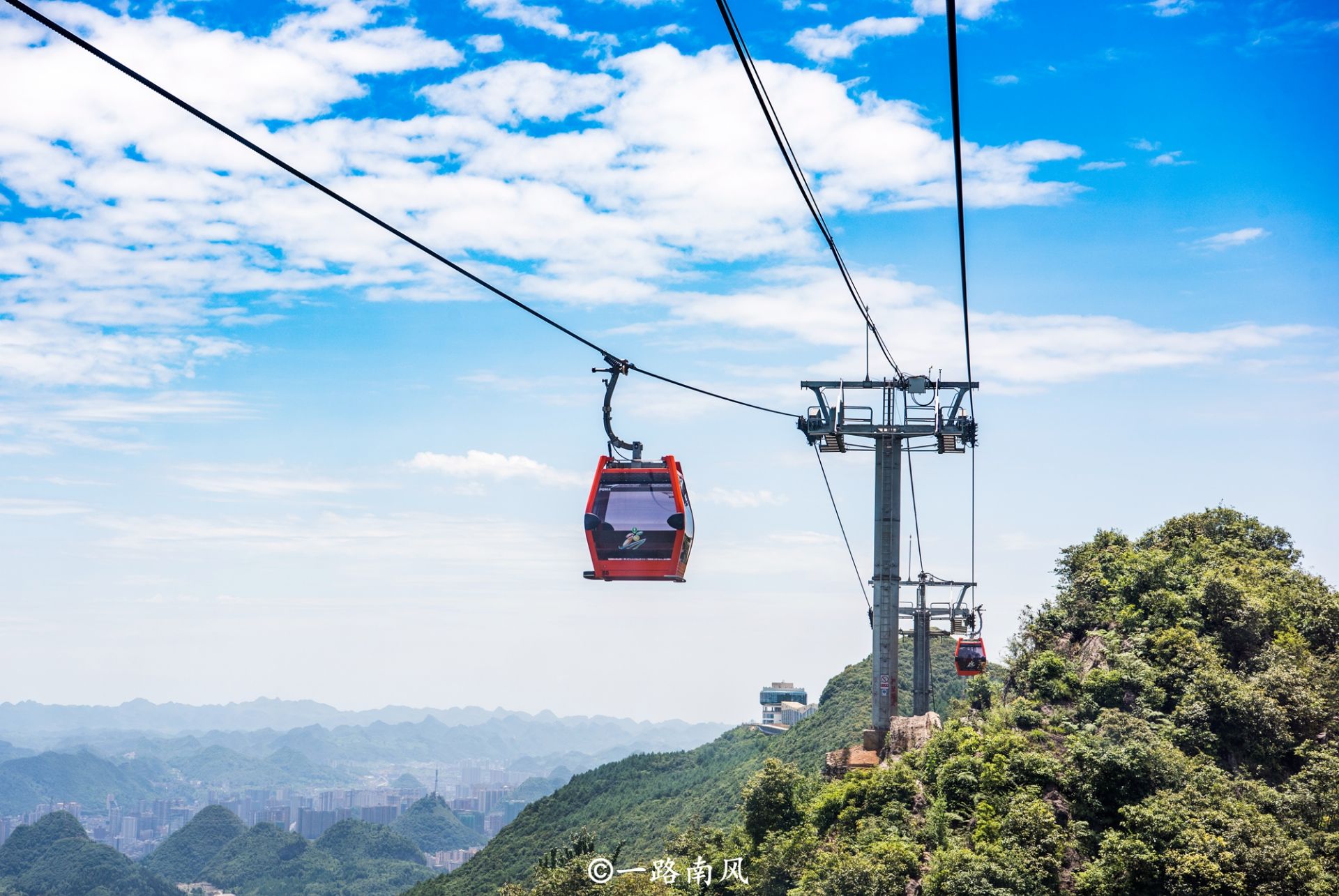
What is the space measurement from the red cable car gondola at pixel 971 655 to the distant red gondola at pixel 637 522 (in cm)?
2507

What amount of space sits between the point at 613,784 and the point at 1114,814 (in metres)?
106

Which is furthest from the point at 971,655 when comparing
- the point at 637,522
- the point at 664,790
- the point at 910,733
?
the point at 664,790

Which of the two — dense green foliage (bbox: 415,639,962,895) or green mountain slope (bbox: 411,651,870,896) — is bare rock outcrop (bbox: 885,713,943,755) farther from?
dense green foliage (bbox: 415,639,962,895)

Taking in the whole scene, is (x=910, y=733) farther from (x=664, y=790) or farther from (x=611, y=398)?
(x=664, y=790)

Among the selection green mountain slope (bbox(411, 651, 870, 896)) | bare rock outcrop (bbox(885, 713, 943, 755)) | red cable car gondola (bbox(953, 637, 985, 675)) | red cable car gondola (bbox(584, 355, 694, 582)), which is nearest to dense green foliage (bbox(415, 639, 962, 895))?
green mountain slope (bbox(411, 651, 870, 896))

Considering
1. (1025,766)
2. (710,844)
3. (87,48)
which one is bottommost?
(710,844)

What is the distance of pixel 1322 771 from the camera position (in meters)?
27.3

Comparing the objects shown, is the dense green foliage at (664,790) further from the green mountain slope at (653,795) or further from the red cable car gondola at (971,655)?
the red cable car gondola at (971,655)

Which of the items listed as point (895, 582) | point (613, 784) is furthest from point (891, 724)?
point (613, 784)

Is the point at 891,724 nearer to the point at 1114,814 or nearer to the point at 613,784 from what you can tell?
the point at 1114,814

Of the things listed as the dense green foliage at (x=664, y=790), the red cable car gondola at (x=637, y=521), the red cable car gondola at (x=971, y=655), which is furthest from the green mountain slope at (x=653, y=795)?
the red cable car gondola at (x=637, y=521)

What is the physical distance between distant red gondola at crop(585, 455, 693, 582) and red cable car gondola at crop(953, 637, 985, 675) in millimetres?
25070

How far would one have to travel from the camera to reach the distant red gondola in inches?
663

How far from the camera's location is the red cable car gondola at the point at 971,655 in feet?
130
